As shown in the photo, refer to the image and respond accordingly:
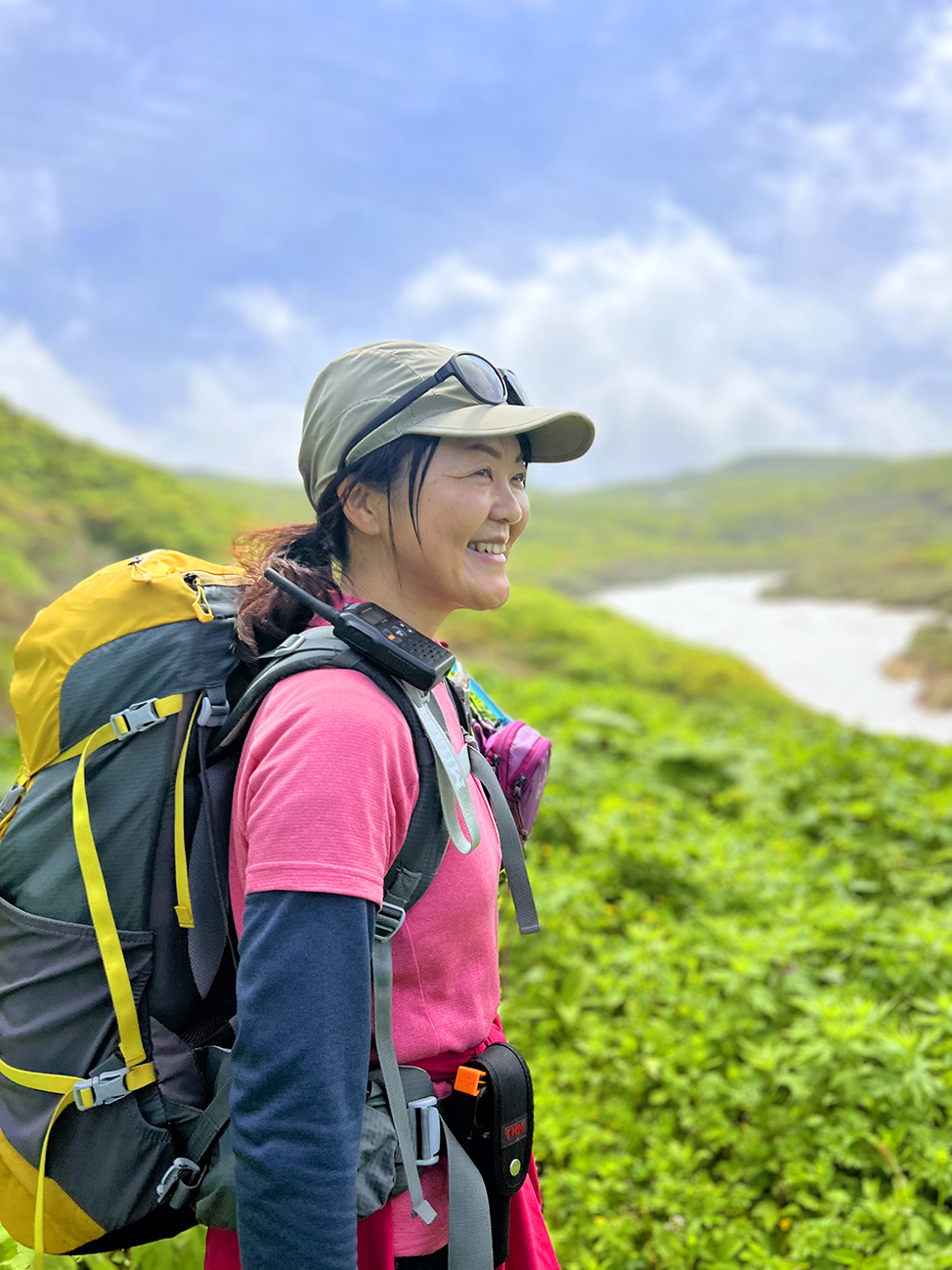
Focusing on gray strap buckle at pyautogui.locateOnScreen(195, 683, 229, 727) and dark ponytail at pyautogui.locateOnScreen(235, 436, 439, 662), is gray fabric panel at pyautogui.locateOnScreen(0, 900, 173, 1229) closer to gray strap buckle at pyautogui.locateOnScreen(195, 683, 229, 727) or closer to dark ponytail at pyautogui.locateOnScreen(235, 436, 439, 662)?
gray strap buckle at pyautogui.locateOnScreen(195, 683, 229, 727)

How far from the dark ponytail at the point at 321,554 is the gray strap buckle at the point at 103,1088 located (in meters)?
0.66

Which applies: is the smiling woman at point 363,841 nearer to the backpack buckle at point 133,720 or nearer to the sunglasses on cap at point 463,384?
the sunglasses on cap at point 463,384

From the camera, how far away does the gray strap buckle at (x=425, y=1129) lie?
4.72 feet

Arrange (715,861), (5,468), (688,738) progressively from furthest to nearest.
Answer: (5,468)
(688,738)
(715,861)

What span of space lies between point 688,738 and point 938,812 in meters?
2.47

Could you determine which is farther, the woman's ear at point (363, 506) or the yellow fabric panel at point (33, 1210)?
the woman's ear at point (363, 506)

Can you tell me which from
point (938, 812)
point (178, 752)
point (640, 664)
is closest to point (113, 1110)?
point (178, 752)

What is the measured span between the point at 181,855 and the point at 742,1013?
10.5 feet

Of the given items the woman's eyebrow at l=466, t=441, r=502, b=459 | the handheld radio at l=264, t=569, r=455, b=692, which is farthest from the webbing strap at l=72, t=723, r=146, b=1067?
the woman's eyebrow at l=466, t=441, r=502, b=459

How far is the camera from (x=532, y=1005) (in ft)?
14.3

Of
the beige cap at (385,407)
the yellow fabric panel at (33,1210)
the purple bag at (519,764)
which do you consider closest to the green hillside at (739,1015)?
the yellow fabric panel at (33,1210)

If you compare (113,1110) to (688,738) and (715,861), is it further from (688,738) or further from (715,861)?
(688,738)

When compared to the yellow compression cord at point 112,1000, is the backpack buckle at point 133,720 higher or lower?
higher

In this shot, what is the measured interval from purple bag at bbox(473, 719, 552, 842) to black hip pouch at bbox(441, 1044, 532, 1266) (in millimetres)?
525
